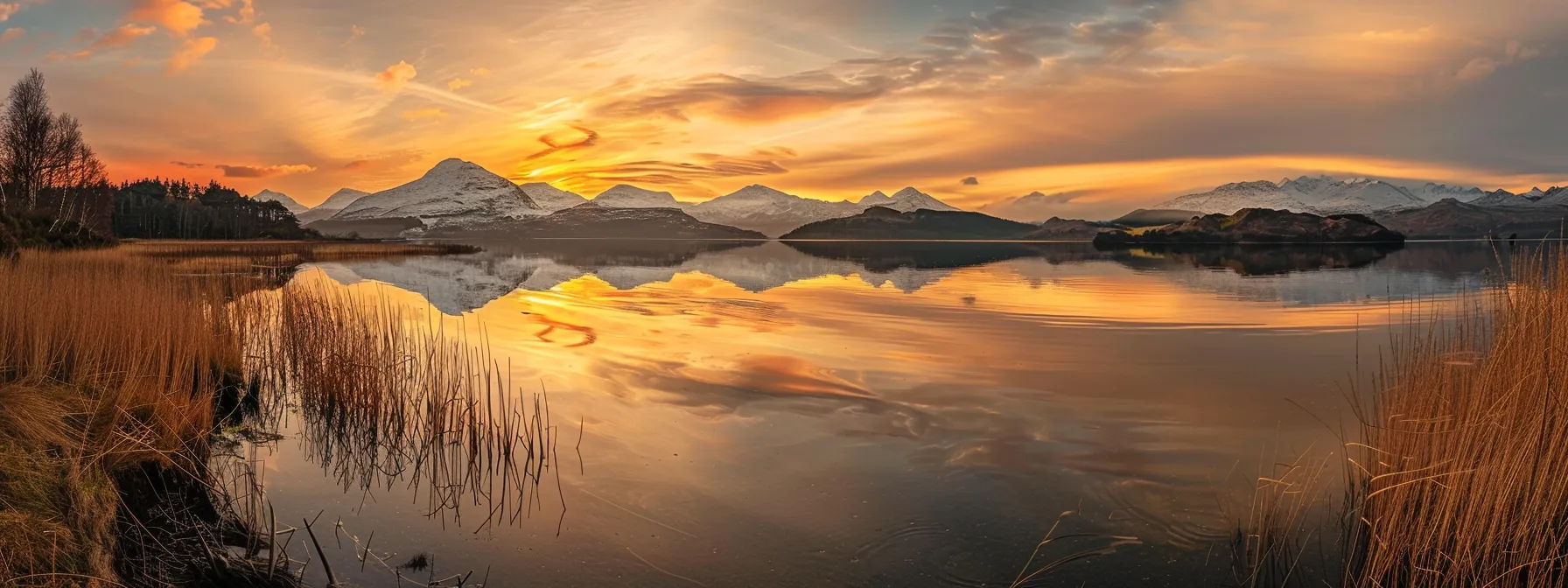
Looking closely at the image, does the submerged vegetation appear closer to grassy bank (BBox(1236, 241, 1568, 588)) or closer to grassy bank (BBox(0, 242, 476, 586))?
grassy bank (BBox(0, 242, 476, 586))

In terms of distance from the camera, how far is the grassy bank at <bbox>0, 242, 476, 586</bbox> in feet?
19.3

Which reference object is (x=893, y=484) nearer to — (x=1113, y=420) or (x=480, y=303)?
(x=1113, y=420)

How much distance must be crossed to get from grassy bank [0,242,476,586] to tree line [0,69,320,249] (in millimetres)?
15665

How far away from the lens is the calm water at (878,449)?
692 cm

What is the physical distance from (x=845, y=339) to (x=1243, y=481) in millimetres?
11944

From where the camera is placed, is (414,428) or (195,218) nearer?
(414,428)

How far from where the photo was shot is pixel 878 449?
10.0 metres

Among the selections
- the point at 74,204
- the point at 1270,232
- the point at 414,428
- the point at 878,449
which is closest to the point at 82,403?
the point at 414,428

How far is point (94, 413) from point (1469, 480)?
38.6ft

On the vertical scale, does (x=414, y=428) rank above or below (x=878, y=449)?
above

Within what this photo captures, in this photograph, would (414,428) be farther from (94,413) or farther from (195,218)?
(195,218)

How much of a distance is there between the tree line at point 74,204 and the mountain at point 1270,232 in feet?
472

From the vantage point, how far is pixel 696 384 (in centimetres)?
1430

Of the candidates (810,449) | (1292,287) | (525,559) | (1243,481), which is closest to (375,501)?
(525,559)
